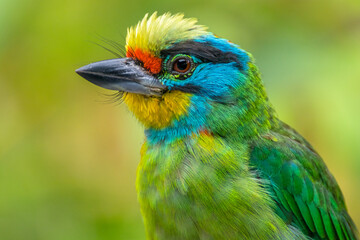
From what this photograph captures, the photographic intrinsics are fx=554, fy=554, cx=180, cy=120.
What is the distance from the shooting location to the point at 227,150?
3.11 meters

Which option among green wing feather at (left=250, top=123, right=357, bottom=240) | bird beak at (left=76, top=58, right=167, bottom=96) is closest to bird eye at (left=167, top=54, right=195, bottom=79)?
bird beak at (left=76, top=58, right=167, bottom=96)

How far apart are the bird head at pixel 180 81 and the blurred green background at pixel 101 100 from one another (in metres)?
0.17

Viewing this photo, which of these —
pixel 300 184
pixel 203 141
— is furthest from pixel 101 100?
pixel 300 184

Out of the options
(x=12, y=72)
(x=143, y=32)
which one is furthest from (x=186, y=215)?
(x=12, y=72)

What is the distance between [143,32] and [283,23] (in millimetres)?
873

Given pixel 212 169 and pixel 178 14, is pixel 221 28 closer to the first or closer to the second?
pixel 178 14

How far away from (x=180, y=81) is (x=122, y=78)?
34cm

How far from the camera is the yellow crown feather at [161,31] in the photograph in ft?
10.5

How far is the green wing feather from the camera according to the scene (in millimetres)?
3263

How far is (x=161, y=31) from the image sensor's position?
10.5ft

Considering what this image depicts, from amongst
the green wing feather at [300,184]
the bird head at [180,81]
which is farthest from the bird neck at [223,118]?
the green wing feather at [300,184]

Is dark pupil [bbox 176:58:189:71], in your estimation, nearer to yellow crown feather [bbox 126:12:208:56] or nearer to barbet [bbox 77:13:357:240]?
barbet [bbox 77:13:357:240]

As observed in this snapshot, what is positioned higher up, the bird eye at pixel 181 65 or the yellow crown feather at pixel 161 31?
the yellow crown feather at pixel 161 31

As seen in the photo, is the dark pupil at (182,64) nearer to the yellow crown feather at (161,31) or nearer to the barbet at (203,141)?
the barbet at (203,141)
